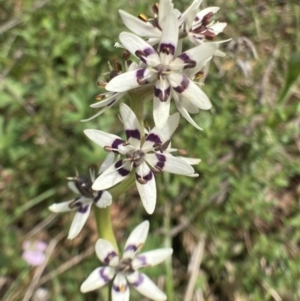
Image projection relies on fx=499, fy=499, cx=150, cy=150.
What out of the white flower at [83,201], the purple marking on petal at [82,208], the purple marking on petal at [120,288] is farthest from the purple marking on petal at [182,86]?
the purple marking on petal at [120,288]

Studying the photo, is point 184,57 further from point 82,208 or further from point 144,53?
point 82,208

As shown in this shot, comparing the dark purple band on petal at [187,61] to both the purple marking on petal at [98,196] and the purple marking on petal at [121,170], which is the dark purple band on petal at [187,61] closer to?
the purple marking on petal at [121,170]

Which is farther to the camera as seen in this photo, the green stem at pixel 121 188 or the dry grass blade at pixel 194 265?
the dry grass blade at pixel 194 265

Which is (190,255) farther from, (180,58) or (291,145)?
(180,58)

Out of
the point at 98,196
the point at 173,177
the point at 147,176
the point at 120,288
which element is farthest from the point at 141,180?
the point at 173,177

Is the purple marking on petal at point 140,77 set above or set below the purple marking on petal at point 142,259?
above

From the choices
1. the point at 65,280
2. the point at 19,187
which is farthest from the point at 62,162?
the point at 65,280
